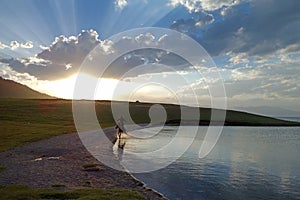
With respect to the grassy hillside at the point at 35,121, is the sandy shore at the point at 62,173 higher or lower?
lower

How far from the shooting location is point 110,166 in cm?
3127

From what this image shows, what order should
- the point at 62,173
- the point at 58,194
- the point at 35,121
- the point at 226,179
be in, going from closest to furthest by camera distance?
the point at 58,194
the point at 62,173
the point at 226,179
the point at 35,121

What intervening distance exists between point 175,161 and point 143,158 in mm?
4201

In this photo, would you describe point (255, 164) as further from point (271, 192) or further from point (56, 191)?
point (56, 191)

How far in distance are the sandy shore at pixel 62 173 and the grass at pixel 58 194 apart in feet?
4.67

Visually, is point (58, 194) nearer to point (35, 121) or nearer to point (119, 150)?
point (119, 150)

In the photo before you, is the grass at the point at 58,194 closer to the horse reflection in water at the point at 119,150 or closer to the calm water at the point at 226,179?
the calm water at the point at 226,179

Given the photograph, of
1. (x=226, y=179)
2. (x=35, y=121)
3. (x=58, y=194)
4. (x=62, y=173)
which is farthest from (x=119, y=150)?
(x=35, y=121)

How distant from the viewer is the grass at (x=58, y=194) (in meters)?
17.7

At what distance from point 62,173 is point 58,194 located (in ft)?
25.8

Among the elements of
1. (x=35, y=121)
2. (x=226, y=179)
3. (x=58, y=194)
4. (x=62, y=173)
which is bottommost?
(x=62, y=173)

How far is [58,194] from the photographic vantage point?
60.5ft

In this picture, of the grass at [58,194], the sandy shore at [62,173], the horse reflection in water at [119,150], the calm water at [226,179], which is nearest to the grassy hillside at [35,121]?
the sandy shore at [62,173]

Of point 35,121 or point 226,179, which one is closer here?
point 226,179
